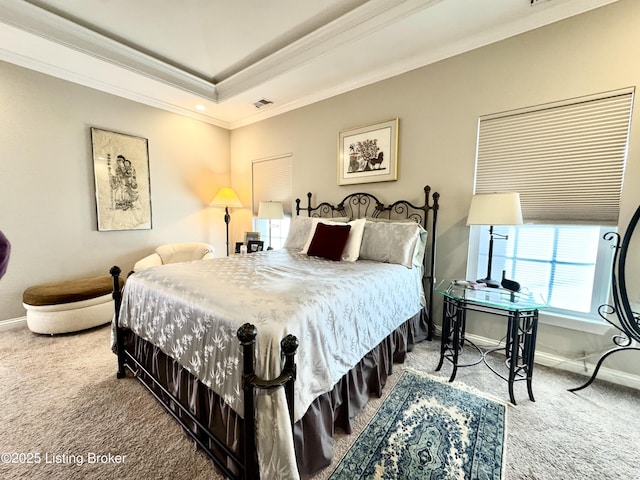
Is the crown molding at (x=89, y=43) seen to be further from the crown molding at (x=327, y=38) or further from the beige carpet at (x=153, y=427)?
the beige carpet at (x=153, y=427)

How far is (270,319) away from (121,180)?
11.3ft

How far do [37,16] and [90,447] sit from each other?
11.2 feet

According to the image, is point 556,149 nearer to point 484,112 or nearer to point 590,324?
point 484,112

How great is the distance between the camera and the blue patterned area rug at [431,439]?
1274mm

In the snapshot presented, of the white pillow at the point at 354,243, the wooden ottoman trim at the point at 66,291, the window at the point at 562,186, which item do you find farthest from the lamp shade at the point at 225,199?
the window at the point at 562,186

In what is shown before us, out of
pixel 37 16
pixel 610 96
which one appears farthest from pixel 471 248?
pixel 37 16

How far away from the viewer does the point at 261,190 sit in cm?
433

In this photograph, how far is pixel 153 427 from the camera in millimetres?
1546

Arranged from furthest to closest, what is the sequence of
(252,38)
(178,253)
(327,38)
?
(178,253), (252,38), (327,38)

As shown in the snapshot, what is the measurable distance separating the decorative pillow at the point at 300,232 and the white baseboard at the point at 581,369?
209cm

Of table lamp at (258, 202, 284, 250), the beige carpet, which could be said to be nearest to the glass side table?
the beige carpet

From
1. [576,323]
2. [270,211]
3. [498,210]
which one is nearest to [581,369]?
[576,323]

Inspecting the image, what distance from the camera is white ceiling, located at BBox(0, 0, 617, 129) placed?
7.07ft

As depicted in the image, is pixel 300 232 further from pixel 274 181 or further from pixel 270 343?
pixel 270 343
